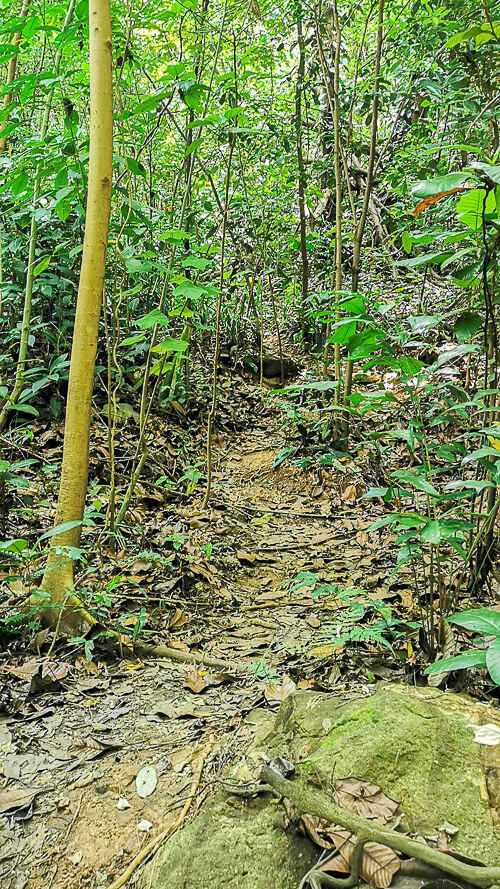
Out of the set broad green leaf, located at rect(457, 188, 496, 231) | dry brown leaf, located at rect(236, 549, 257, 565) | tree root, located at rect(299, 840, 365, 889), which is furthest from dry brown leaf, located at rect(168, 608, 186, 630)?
broad green leaf, located at rect(457, 188, 496, 231)

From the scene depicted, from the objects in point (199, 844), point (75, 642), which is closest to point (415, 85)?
point (75, 642)

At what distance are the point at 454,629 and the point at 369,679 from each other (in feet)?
1.10

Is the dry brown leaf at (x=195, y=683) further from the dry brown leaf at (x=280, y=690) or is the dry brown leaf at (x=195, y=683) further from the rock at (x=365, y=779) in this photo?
the rock at (x=365, y=779)

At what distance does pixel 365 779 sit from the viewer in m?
1.24

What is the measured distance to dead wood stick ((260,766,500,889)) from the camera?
0.88 m

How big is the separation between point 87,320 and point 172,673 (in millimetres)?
1469

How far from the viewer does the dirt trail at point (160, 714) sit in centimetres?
133

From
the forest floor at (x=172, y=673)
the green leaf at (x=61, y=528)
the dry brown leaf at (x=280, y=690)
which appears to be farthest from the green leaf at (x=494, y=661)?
the green leaf at (x=61, y=528)

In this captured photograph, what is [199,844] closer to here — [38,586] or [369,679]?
[369,679]

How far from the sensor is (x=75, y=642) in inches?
84.9

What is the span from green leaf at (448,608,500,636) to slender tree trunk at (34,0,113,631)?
1.50 meters

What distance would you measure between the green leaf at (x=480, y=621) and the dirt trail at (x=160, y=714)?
778 millimetres

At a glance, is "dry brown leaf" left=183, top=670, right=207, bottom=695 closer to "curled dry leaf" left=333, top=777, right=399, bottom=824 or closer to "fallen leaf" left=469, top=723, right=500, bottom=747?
"curled dry leaf" left=333, top=777, right=399, bottom=824

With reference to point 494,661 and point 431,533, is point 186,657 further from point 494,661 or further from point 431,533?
point 494,661
